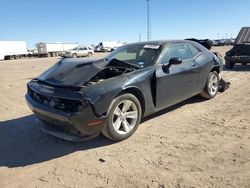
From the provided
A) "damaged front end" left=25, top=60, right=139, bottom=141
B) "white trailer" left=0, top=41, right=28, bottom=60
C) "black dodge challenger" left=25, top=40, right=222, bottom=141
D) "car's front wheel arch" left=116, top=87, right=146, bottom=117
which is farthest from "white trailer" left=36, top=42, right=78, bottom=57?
"car's front wheel arch" left=116, top=87, right=146, bottom=117

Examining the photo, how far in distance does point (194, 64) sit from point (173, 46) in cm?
67

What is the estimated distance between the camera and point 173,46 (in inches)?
230

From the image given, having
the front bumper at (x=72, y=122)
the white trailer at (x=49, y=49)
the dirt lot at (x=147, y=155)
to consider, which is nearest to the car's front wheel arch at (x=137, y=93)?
the dirt lot at (x=147, y=155)

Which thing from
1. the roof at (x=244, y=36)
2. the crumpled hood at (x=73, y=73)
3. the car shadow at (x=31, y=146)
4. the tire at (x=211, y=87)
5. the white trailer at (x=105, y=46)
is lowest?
the white trailer at (x=105, y=46)

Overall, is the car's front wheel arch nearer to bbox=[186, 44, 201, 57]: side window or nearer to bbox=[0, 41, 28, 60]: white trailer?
bbox=[186, 44, 201, 57]: side window

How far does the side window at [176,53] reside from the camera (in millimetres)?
5504

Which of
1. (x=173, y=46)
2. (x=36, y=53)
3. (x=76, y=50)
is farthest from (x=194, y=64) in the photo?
(x=36, y=53)

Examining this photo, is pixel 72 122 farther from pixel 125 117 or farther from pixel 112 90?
pixel 125 117

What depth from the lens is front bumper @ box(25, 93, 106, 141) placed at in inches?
156

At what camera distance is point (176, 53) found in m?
A: 5.84

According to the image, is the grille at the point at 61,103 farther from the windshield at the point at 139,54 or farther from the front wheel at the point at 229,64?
the front wheel at the point at 229,64

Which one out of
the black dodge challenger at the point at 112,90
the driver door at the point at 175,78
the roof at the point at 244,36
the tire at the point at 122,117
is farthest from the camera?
the roof at the point at 244,36

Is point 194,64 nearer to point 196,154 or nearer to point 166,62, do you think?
point 166,62

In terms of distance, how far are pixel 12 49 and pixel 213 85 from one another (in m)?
48.4
